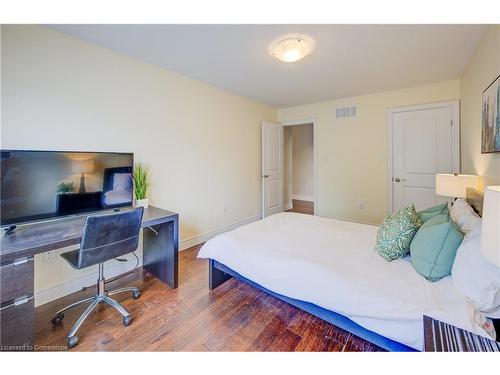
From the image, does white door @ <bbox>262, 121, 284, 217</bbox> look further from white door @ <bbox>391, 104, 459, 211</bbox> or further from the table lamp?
the table lamp

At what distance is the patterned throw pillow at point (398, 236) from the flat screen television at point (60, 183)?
7.67ft

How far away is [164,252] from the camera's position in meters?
2.25

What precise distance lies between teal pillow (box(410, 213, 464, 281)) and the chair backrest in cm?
199

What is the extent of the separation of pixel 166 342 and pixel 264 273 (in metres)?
0.82

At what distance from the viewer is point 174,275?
2156 millimetres

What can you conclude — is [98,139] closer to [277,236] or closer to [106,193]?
[106,193]

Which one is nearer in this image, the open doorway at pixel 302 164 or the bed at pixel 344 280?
the bed at pixel 344 280

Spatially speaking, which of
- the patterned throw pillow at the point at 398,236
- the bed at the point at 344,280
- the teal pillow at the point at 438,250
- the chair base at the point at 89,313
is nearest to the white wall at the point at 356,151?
the bed at the point at 344,280

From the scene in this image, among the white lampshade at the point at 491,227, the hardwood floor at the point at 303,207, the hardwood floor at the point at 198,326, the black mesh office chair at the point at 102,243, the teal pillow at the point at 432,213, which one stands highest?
the white lampshade at the point at 491,227

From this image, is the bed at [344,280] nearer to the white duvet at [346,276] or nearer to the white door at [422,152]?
the white duvet at [346,276]

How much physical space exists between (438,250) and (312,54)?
211 centimetres

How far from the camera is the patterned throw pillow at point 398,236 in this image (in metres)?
1.55
